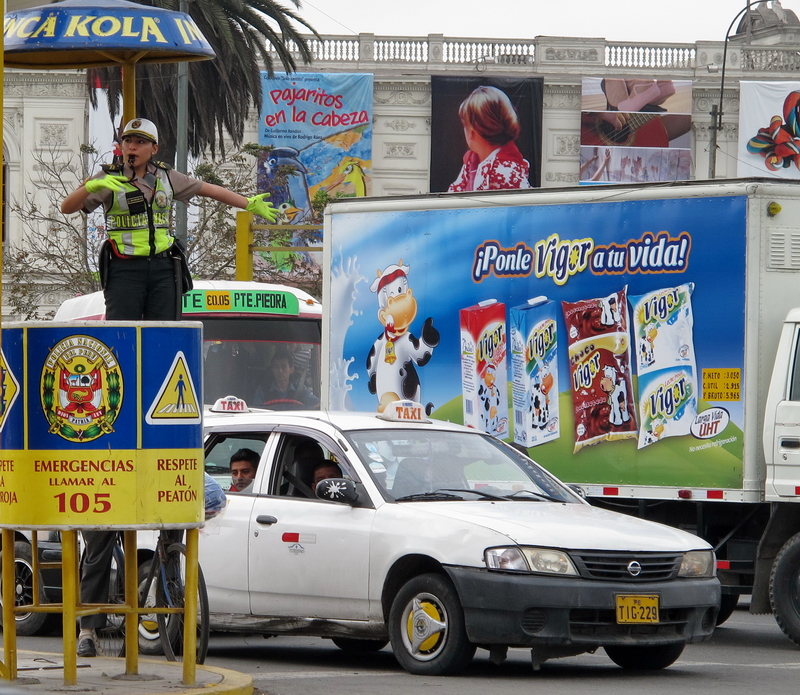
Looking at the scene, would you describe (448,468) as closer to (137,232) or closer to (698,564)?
(698,564)

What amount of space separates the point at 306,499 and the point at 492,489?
3.81 feet

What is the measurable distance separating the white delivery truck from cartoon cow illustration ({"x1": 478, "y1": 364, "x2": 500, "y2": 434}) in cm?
1

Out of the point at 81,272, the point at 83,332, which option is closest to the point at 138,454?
the point at 83,332

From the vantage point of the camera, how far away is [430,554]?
8.63 m

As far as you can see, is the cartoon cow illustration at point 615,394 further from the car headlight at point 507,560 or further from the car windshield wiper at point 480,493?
the car headlight at point 507,560

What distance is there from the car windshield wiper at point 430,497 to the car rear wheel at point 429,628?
2.02 feet

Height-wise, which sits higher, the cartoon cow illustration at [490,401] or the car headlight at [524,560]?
the cartoon cow illustration at [490,401]

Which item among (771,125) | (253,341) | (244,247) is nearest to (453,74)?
(771,125)

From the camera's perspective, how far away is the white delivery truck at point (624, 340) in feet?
37.5

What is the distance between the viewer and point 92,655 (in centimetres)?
781

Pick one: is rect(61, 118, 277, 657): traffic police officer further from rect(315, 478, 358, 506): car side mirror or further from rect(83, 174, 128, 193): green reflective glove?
rect(315, 478, 358, 506): car side mirror

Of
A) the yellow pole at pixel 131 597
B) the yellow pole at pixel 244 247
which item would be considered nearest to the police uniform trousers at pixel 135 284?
the yellow pole at pixel 131 597

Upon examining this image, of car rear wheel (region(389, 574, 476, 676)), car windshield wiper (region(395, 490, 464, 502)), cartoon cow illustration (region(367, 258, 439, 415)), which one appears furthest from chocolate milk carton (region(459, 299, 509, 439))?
car rear wheel (region(389, 574, 476, 676))

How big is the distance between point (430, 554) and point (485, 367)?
14.3ft
